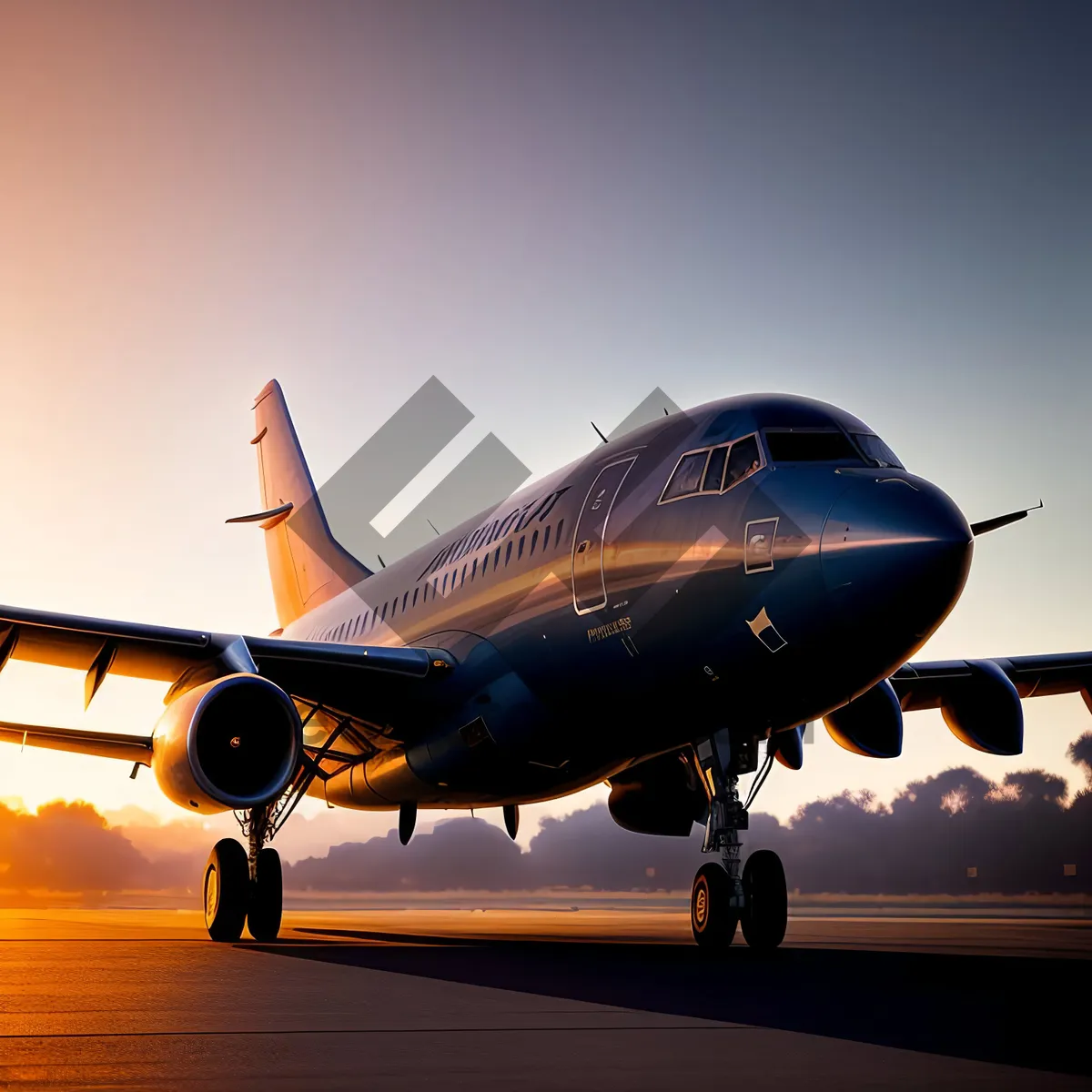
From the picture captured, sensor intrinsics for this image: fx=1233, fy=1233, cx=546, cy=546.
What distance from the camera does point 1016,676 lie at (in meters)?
17.5

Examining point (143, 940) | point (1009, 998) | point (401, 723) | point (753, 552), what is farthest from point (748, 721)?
point (143, 940)

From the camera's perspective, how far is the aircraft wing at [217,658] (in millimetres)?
13484

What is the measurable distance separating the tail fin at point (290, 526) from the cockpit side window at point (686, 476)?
45.7 feet

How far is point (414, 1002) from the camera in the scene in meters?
7.25

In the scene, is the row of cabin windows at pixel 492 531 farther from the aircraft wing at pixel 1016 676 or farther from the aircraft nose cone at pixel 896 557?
the aircraft wing at pixel 1016 676

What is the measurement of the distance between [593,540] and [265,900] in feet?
21.4

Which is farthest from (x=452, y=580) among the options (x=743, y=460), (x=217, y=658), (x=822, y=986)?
(x=822, y=986)

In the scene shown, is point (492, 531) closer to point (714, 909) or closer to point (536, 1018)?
point (714, 909)

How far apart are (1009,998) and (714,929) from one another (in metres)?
4.68

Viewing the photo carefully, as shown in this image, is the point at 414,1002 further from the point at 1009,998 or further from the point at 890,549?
the point at 890,549

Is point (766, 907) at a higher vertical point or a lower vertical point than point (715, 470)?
lower

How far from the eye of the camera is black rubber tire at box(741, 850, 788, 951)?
12164mm

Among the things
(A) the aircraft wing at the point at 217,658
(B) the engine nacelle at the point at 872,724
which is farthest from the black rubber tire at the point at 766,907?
(A) the aircraft wing at the point at 217,658

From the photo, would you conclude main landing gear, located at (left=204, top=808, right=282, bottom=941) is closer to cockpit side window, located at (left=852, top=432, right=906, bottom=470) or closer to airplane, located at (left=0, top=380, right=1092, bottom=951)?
airplane, located at (left=0, top=380, right=1092, bottom=951)
